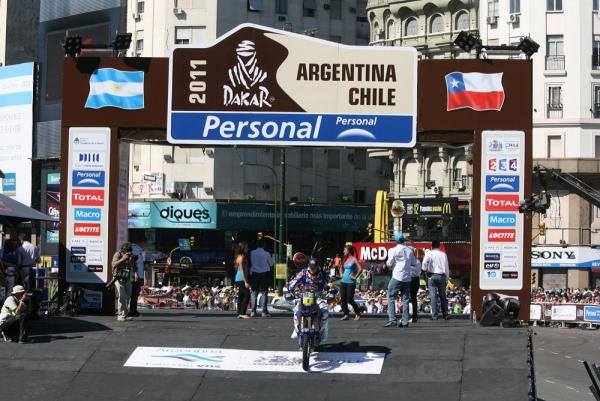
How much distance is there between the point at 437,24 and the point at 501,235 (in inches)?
1775

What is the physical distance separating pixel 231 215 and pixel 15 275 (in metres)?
47.1

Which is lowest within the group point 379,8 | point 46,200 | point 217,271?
point 217,271

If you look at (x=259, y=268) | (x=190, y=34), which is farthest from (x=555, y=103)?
(x=259, y=268)

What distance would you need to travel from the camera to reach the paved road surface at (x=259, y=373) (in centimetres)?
1834

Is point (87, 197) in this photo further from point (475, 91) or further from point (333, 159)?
point (333, 159)

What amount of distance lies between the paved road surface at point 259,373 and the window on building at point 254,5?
52595 millimetres

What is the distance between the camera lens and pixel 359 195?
76000mm

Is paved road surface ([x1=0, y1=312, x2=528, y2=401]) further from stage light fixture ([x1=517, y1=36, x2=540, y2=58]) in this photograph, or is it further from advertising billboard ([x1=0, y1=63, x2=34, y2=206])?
advertising billboard ([x1=0, y1=63, x2=34, y2=206])

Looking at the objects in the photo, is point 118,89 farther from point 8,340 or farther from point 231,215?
point 231,215

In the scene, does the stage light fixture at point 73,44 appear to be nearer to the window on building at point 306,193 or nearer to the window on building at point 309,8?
the window on building at point 306,193

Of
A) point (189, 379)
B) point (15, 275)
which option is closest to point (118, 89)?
point (15, 275)

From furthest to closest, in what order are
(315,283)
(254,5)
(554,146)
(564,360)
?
(254,5)
(554,146)
(564,360)
(315,283)

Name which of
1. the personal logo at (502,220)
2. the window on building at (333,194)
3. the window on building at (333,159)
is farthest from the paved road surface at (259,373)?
the window on building at (333,159)

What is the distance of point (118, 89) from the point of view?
25.3 metres
